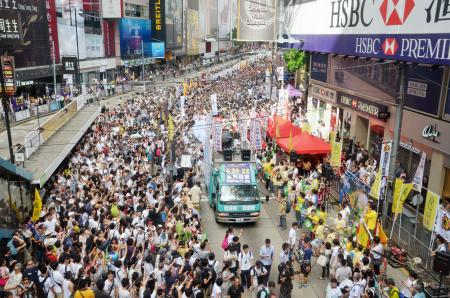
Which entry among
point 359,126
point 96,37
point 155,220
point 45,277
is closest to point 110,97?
point 96,37

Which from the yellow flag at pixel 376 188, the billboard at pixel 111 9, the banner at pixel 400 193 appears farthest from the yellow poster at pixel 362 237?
the billboard at pixel 111 9

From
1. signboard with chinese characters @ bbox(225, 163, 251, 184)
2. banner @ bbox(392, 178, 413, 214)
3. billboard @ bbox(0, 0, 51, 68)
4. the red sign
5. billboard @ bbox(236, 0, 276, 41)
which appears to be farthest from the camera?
the red sign

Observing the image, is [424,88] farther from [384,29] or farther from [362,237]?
[362,237]

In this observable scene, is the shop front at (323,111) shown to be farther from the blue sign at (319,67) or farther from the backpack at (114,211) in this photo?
the backpack at (114,211)

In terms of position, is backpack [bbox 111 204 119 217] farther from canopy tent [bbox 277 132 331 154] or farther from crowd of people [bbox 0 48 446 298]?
canopy tent [bbox 277 132 331 154]

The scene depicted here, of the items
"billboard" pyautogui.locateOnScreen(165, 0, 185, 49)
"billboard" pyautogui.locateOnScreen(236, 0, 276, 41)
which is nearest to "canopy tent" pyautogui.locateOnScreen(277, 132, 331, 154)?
"billboard" pyautogui.locateOnScreen(236, 0, 276, 41)

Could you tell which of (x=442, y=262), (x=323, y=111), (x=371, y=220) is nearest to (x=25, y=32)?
(x=323, y=111)
